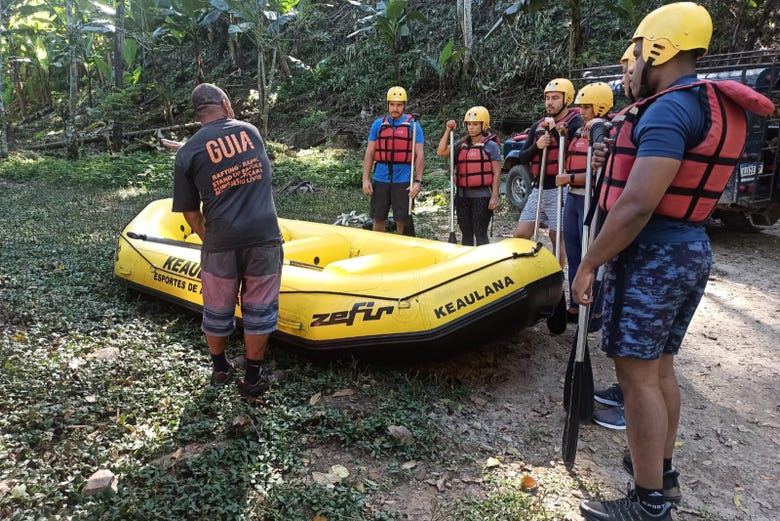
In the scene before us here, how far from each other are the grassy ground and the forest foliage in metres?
9.58

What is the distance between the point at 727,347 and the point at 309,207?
6.83 metres

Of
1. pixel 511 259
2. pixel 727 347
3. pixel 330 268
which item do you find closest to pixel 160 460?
pixel 330 268

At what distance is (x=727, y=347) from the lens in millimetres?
4684

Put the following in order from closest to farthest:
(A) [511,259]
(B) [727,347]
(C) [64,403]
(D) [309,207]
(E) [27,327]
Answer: (C) [64,403]
(A) [511,259]
(E) [27,327]
(B) [727,347]
(D) [309,207]

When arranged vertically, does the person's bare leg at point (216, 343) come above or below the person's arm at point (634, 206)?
below

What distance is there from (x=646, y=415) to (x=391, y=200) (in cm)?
427

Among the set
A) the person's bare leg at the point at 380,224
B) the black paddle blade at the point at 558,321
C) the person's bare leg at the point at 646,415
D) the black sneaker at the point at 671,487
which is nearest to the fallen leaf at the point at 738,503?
the black sneaker at the point at 671,487

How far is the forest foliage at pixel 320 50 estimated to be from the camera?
14.0 m

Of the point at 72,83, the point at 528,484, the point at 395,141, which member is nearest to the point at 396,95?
the point at 395,141

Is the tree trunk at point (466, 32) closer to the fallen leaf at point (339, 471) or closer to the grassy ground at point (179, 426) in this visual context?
the grassy ground at point (179, 426)

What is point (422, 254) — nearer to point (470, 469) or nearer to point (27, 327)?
point (470, 469)

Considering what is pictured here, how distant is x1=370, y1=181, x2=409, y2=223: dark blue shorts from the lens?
6156mm

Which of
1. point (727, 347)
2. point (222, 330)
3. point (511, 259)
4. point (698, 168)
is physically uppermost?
point (698, 168)

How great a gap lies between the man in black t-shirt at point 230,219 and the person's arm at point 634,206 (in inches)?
→ 79.3
